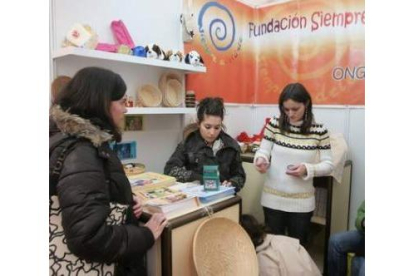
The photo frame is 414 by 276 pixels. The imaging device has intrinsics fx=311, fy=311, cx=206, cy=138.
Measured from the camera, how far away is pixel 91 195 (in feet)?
2.88

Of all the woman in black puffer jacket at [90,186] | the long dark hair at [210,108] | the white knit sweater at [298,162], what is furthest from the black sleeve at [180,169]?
the woman in black puffer jacket at [90,186]

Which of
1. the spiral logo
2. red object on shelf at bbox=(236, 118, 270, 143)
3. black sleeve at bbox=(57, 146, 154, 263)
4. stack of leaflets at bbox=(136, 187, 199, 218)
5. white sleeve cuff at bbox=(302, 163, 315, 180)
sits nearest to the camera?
black sleeve at bbox=(57, 146, 154, 263)

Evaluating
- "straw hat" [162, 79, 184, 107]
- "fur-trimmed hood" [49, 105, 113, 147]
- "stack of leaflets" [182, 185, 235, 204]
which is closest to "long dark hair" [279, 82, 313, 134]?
"stack of leaflets" [182, 185, 235, 204]

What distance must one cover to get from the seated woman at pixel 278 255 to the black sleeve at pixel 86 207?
884mm

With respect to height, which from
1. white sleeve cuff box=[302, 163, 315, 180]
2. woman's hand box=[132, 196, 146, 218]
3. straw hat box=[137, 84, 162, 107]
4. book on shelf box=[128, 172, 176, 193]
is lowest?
woman's hand box=[132, 196, 146, 218]

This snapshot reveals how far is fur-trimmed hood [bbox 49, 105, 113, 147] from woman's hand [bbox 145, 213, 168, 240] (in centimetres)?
40

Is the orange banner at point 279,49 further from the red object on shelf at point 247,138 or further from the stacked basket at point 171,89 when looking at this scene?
the red object on shelf at point 247,138

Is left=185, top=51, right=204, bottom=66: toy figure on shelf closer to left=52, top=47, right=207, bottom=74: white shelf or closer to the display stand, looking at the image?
left=52, top=47, right=207, bottom=74: white shelf

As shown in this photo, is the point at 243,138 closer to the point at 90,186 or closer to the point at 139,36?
the point at 139,36

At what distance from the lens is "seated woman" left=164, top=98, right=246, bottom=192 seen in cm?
187

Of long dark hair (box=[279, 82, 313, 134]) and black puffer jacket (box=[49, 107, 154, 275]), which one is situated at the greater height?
long dark hair (box=[279, 82, 313, 134])
